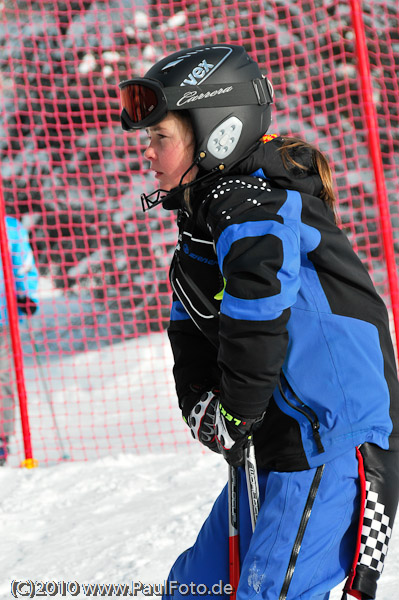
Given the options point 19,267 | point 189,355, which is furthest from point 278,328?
point 19,267

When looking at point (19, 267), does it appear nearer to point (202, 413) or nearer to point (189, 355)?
point (189, 355)

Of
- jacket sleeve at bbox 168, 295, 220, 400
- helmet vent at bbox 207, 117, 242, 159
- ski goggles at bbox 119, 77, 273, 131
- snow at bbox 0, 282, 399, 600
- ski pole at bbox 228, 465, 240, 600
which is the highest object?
ski goggles at bbox 119, 77, 273, 131

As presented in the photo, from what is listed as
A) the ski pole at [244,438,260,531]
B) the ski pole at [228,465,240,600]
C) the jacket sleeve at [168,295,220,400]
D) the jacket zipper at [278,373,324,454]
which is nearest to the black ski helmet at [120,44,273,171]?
the jacket sleeve at [168,295,220,400]

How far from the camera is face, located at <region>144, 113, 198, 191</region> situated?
1886 mm

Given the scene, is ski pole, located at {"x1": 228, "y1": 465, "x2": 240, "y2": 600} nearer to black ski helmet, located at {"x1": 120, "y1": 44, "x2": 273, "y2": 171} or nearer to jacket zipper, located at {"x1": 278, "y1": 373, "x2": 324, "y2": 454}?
jacket zipper, located at {"x1": 278, "y1": 373, "x2": 324, "y2": 454}

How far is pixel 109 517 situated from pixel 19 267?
7.69 ft

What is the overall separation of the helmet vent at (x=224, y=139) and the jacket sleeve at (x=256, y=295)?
243 mm

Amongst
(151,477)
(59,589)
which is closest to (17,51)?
(151,477)

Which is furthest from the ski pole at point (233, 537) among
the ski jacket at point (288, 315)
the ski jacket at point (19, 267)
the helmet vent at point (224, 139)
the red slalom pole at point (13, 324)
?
the ski jacket at point (19, 267)

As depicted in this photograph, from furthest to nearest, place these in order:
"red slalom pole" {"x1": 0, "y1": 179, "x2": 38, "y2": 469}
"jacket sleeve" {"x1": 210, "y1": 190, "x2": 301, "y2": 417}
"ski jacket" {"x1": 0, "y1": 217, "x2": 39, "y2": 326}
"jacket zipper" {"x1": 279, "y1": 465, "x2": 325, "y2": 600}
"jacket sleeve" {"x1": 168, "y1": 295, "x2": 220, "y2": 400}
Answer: "ski jacket" {"x1": 0, "y1": 217, "x2": 39, "y2": 326}, "red slalom pole" {"x1": 0, "y1": 179, "x2": 38, "y2": 469}, "jacket sleeve" {"x1": 168, "y1": 295, "x2": 220, "y2": 400}, "jacket zipper" {"x1": 279, "y1": 465, "x2": 325, "y2": 600}, "jacket sleeve" {"x1": 210, "y1": 190, "x2": 301, "y2": 417}

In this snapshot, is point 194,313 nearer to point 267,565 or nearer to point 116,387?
point 267,565

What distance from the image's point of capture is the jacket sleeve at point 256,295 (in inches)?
62.8

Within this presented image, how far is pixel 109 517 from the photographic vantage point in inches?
152

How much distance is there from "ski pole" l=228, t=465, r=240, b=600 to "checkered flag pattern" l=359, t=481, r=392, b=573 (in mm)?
334
